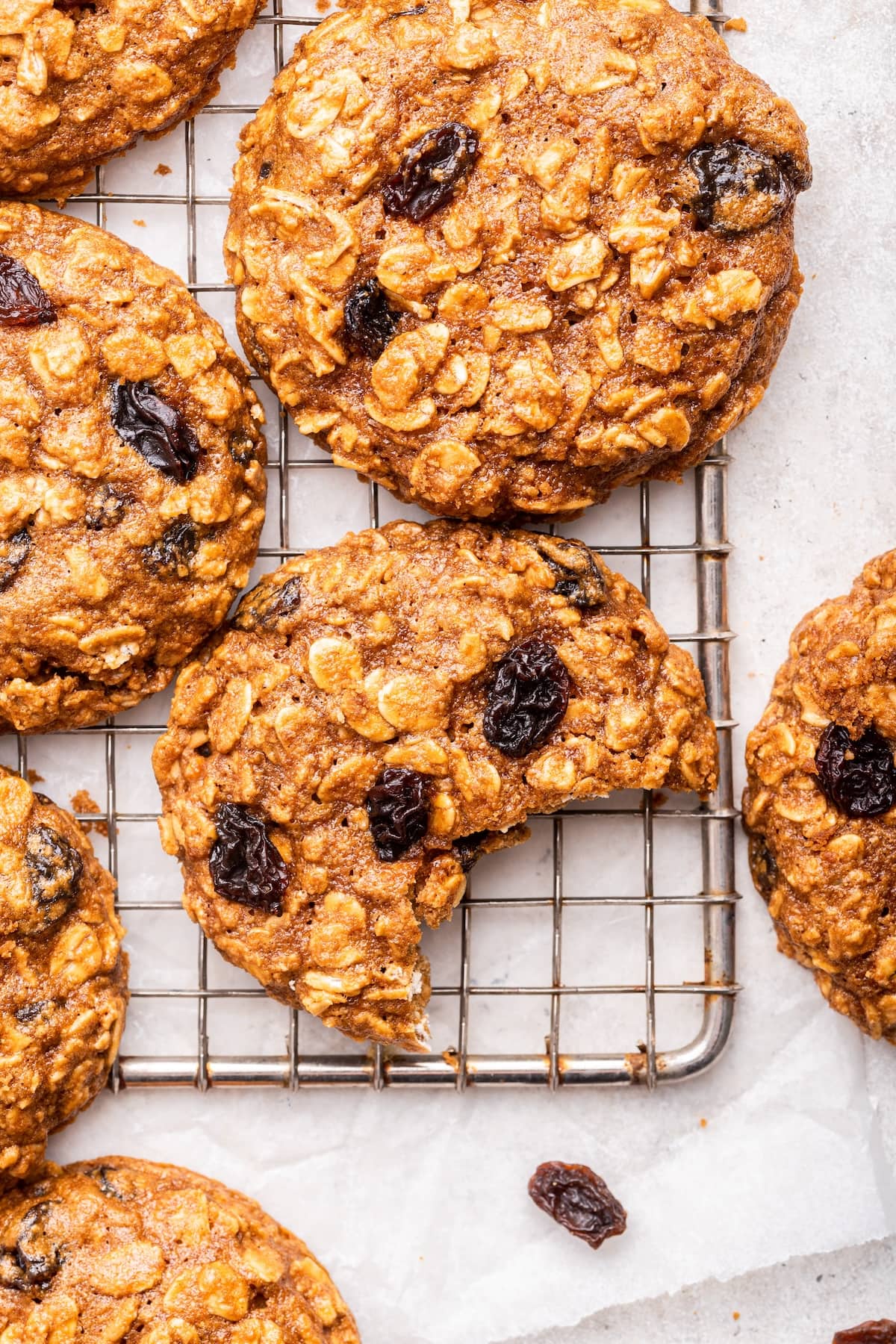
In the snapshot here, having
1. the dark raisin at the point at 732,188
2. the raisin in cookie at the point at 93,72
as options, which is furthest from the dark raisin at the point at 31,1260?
the dark raisin at the point at 732,188

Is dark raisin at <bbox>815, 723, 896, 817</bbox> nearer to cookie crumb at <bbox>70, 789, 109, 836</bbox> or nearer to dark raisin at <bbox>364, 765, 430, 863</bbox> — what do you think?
dark raisin at <bbox>364, 765, 430, 863</bbox>

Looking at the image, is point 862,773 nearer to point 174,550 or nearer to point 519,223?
point 519,223

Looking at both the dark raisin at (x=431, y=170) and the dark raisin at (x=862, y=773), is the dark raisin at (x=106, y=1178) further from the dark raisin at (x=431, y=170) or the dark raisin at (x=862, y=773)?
the dark raisin at (x=431, y=170)

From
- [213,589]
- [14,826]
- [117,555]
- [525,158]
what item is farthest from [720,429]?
[14,826]

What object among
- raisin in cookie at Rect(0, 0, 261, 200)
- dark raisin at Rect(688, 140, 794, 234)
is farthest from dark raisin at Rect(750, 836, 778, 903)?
raisin in cookie at Rect(0, 0, 261, 200)

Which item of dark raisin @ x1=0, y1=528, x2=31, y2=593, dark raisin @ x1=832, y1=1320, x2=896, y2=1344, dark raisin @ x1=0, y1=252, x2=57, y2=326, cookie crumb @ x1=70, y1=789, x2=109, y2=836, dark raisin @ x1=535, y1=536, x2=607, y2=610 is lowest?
dark raisin @ x1=832, y1=1320, x2=896, y2=1344

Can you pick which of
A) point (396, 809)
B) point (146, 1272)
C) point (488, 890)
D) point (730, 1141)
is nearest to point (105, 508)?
point (396, 809)

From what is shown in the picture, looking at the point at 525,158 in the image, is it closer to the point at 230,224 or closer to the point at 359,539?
the point at 230,224
